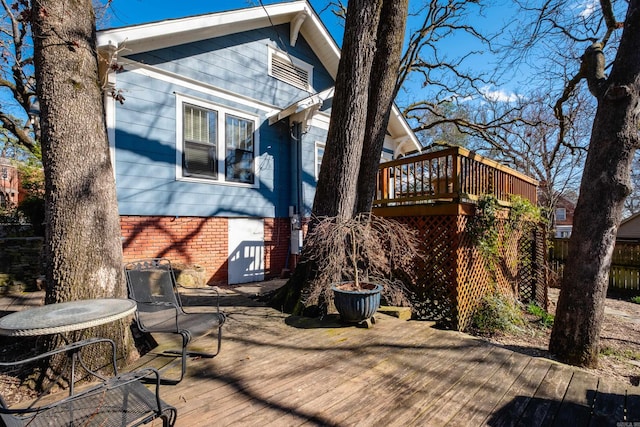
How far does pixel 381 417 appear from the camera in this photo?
85.0 inches

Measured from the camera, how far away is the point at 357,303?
3857 mm

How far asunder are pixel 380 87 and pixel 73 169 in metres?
4.25

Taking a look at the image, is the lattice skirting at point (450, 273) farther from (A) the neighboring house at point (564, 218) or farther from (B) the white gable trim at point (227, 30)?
(A) the neighboring house at point (564, 218)

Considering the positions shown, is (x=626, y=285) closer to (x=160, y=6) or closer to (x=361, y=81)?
(x=361, y=81)

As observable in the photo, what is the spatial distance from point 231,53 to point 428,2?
888 cm

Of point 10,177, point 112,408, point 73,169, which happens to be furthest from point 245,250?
point 10,177

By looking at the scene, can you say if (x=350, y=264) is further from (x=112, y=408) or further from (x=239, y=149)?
(x=239, y=149)

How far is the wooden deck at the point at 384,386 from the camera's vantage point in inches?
85.6

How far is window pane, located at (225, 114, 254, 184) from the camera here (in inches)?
287

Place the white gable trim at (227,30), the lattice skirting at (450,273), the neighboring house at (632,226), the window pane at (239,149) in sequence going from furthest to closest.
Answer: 1. the neighboring house at (632,226)
2. the window pane at (239,149)
3. the white gable trim at (227,30)
4. the lattice skirting at (450,273)

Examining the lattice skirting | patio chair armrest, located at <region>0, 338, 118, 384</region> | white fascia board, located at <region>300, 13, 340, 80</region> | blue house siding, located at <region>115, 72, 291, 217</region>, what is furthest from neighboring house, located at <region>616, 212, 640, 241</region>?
patio chair armrest, located at <region>0, 338, 118, 384</region>

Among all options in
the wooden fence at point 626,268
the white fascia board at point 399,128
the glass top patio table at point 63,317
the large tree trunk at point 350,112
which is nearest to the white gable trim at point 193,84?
the large tree trunk at point 350,112

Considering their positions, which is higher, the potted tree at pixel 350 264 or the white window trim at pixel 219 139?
the white window trim at pixel 219 139

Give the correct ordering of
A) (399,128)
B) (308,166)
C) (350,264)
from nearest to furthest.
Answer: (350,264), (308,166), (399,128)
